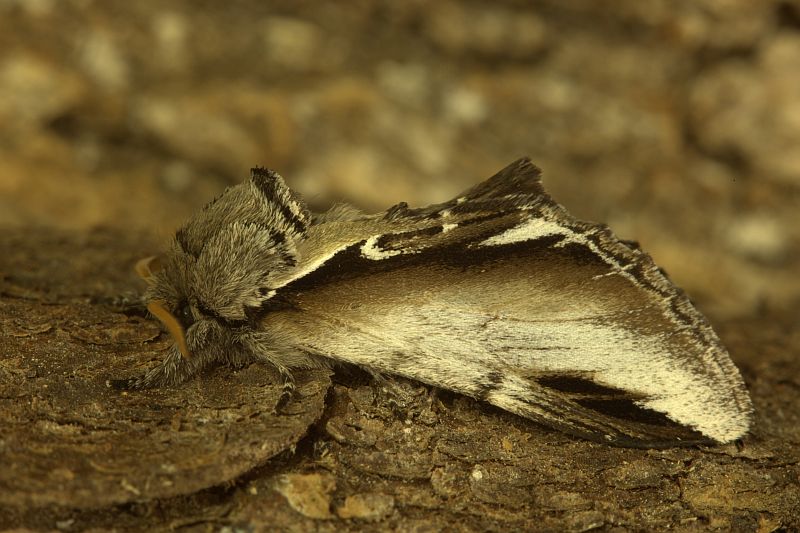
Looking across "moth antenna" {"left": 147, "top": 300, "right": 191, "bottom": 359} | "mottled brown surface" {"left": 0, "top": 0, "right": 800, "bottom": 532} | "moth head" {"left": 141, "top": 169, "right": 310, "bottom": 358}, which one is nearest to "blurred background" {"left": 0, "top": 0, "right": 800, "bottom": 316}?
"mottled brown surface" {"left": 0, "top": 0, "right": 800, "bottom": 532}

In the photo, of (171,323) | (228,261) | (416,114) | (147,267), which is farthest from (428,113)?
(171,323)

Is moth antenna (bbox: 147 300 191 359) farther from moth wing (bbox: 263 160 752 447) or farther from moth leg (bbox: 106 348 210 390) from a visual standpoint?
moth wing (bbox: 263 160 752 447)

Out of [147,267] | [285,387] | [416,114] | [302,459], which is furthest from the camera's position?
[416,114]

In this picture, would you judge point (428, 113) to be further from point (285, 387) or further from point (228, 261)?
point (285, 387)

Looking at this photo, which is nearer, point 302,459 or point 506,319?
point 302,459

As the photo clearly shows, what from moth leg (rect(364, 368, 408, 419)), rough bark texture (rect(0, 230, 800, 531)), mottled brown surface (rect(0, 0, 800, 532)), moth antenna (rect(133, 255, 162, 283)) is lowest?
rough bark texture (rect(0, 230, 800, 531))

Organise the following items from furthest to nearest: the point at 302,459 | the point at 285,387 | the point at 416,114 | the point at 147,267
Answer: the point at 416,114 < the point at 147,267 < the point at 285,387 < the point at 302,459

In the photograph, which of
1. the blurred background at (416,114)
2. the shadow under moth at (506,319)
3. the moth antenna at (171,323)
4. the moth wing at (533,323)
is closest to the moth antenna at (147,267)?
the moth antenna at (171,323)

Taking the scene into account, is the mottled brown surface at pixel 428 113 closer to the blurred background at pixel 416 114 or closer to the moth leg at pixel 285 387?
the blurred background at pixel 416 114
